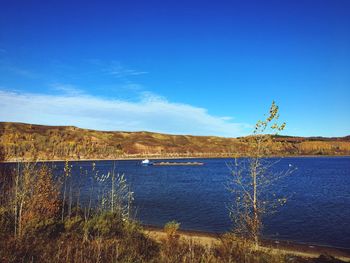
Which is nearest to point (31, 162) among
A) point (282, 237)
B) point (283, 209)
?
point (282, 237)

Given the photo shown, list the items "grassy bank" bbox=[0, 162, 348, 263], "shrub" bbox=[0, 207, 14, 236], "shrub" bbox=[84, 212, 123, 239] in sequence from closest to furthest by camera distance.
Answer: "grassy bank" bbox=[0, 162, 348, 263] → "shrub" bbox=[0, 207, 14, 236] → "shrub" bbox=[84, 212, 123, 239]

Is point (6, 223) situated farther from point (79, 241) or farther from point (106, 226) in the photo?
point (106, 226)

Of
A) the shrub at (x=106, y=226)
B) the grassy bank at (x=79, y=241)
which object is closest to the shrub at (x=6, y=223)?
the grassy bank at (x=79, y=241)

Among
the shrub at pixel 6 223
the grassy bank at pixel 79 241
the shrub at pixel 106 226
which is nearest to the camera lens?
the grassy bank at pixel 79 241

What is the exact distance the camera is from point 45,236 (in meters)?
11.7

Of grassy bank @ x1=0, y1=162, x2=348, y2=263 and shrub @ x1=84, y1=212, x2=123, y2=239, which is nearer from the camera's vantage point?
grassy bank @ x1=0, y1=162, x2=348, y2=263

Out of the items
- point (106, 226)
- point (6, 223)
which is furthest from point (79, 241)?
point (106, 226)

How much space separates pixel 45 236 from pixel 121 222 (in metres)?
4.91

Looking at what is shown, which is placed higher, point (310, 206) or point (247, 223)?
point (247, 223)

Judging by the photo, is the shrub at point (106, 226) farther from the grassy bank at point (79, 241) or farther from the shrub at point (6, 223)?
the shrub at point (6, 223)

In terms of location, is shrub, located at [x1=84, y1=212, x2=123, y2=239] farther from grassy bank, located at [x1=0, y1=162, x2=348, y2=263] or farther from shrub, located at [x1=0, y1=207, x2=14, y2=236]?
shrub, located at [x1=0, y1=207, x2=14, y2=236]

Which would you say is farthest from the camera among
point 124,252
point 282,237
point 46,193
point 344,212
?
point 344,212

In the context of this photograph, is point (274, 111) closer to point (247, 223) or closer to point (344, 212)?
point (247, 223)

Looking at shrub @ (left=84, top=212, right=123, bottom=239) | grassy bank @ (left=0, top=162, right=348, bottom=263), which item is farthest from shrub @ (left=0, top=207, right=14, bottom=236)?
shrub @ (left=84, top=212, right=123, bottom=239)
